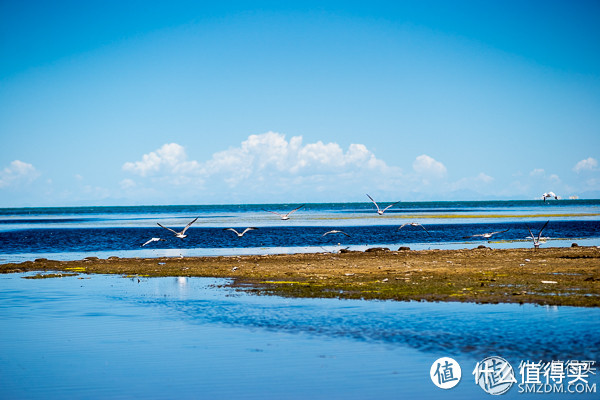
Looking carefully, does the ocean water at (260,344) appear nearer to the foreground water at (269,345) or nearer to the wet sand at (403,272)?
the foreground water at (269,345)

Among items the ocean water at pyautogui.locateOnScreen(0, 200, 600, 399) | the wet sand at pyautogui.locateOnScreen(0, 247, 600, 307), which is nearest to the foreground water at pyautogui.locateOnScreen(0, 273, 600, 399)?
the ocean water at pyautogui.locateOnScreen(0, 200, 600, 399)

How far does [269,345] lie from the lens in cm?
1734

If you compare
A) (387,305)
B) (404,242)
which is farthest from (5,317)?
A: (404,242)

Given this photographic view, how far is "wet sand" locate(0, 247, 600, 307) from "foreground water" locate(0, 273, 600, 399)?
222 cm

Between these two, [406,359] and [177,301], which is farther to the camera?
[177,301]

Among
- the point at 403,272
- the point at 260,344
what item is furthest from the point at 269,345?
the point at 403,272

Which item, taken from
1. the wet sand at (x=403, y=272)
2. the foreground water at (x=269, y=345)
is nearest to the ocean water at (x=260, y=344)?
the foreground water at (x=269, y=345)

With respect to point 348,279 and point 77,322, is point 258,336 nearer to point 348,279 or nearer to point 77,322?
point 77,322

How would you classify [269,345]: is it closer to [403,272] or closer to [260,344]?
[260,344]

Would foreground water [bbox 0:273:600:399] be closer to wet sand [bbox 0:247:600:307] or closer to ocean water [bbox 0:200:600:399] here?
ocean water [bbox 0:200:600:399]

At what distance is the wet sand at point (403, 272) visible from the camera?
23.8 m

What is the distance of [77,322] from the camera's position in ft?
70.0

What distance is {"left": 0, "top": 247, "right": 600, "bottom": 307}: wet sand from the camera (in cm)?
2378

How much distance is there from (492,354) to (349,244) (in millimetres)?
42275
